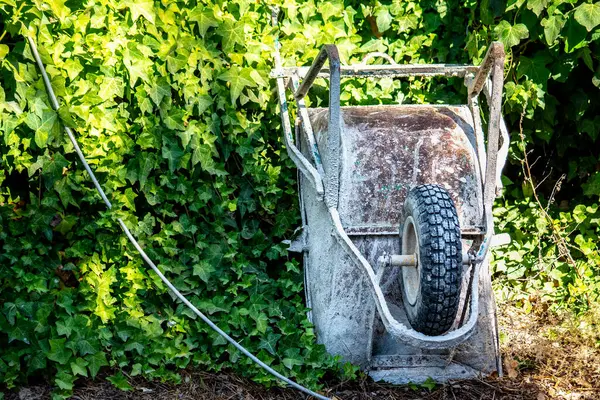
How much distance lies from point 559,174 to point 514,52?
84 cm

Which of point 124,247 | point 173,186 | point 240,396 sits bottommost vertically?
point 240,396

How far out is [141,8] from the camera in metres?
4.40

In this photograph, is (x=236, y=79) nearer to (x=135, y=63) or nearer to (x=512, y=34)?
(x=135, y=63)

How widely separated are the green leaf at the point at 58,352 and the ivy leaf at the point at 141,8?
1.61m

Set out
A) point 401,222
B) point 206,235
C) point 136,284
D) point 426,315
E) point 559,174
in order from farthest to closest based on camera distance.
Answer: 1. point 559,174
2. point 206,235
3. point 136,284
4. point 401,222
5. point 426,315

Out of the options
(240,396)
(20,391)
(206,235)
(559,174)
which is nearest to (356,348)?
(240,396)

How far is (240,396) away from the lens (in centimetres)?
403

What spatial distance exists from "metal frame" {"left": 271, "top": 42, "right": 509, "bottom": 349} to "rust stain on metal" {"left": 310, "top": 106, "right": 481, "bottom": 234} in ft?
0.25

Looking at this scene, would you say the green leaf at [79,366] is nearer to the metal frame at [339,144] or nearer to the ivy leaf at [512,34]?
the metal frame at [339,144]

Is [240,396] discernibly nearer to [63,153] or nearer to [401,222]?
[401,222]

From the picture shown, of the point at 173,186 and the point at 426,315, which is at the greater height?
the point at 173,186

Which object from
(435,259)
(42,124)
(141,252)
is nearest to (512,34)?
(435,259)

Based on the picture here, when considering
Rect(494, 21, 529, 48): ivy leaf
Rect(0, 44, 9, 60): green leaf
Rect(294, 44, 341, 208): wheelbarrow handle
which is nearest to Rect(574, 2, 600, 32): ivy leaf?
Rect(494, 21, 529, 48): ivy leaf

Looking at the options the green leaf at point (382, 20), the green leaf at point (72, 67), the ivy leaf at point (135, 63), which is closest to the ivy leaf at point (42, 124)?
the green leaf at point (72, 67)
